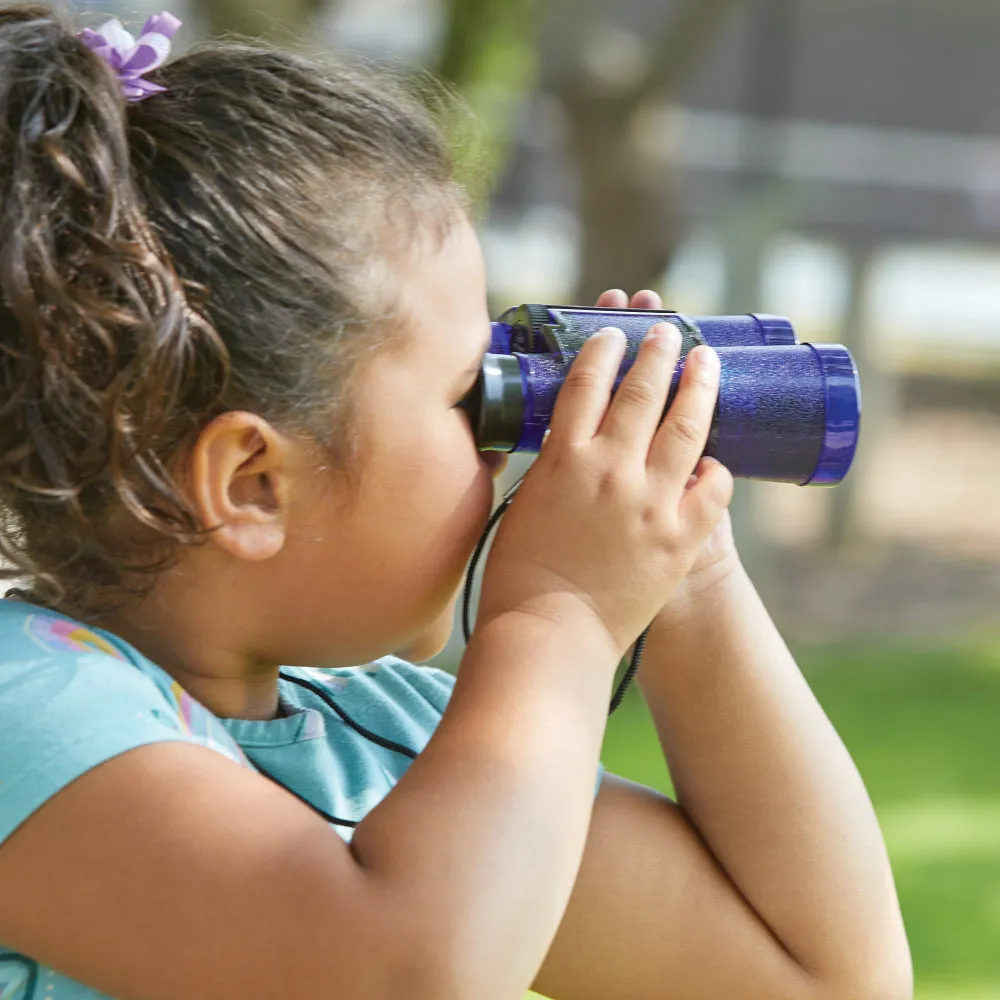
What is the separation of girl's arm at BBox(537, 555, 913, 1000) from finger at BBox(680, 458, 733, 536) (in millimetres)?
224

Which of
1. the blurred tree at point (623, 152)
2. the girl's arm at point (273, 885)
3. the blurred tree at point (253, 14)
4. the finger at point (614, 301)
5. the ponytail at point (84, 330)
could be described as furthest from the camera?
the blurred tree at point (623, 152)

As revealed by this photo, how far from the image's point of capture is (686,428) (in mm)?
1144

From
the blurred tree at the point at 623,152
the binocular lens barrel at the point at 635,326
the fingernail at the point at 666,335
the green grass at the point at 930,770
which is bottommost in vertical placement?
the green grass at the point at 930,770

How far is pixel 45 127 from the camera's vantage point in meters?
1.08

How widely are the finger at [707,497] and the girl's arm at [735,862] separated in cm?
22

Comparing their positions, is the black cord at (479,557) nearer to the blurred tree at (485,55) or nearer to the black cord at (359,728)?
the black cord at (359,728)

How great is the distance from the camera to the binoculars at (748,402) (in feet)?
3.83

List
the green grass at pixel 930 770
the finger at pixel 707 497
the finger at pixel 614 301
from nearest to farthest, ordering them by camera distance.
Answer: the finger at pixel 707 497 → the finger at pixel 614 301 → the green grass at pixel 930 770

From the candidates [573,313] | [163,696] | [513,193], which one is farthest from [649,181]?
[163,696]

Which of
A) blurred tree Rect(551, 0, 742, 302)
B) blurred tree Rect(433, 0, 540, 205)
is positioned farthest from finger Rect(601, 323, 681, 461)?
blurred tree Rect(551, 0, 742, 302)

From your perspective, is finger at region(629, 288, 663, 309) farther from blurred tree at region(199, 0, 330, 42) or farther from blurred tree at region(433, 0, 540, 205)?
blurred tree at region(433, 0, 540, 205)

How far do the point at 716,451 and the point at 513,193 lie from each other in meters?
5.90

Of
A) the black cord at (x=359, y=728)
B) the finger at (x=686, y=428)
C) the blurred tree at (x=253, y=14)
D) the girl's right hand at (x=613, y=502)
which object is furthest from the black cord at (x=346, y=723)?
the blurred tree at (x=253, y=14)

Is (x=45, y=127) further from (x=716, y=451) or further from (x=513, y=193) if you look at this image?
(x=513, y=193)
